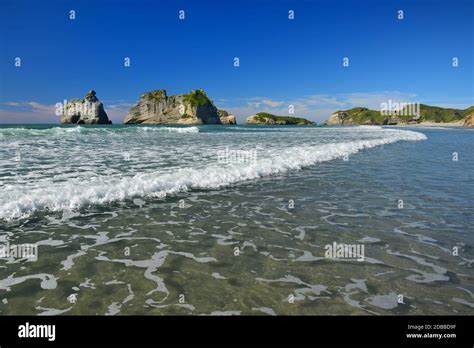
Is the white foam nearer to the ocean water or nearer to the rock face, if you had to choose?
the ocean water

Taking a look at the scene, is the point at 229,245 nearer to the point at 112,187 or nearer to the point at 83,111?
the point at 112,187

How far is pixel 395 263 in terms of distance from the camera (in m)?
6.38

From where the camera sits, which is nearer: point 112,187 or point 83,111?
point 112,187

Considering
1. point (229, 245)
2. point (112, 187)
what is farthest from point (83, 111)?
point (229, 245)

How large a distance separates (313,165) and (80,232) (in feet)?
51.9

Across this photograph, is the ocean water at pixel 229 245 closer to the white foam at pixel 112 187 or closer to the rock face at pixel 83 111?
the white foam at pixel 112 187

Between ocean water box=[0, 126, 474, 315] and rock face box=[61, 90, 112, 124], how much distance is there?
7897 inches

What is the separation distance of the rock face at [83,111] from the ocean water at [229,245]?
200579mm

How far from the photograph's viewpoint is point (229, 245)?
7270 mm

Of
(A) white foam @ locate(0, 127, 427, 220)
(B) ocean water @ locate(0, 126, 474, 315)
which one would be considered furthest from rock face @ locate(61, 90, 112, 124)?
(A) white foam @ locate(0, 127, 427, 220)

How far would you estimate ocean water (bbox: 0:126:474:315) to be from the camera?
4.99 meters

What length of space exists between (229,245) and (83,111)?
21416cm

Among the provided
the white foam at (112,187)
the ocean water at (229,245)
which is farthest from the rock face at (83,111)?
the white foam at (112,187)
